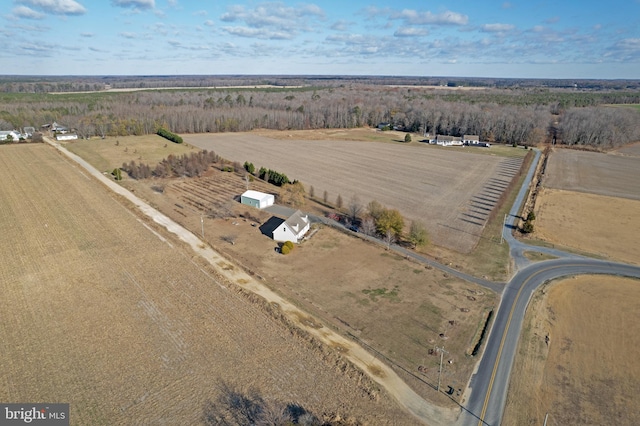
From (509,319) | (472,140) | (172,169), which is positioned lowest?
(509,319)

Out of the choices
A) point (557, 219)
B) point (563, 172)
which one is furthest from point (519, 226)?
point (563, 172)

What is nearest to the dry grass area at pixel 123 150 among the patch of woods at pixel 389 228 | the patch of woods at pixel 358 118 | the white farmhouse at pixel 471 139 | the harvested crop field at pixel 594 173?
the patch of woods at pixel 358 118

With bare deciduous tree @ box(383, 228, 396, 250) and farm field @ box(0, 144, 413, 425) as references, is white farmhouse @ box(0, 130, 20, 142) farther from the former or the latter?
bare deciduous tree @ box(383, 228, 396, 250)

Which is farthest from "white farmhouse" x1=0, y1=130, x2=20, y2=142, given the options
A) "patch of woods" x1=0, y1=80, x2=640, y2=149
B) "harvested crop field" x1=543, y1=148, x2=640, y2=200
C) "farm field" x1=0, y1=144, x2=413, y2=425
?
"harvested crop field" x1=543, y1=148, x2=640, y2=200

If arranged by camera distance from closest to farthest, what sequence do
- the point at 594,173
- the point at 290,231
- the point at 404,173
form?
the point at 290,231 < the point at 404,173 < the point at 594,173

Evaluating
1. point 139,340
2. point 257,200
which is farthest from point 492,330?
point 257,200

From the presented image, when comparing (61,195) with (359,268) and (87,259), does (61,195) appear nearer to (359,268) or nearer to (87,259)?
(87,259)

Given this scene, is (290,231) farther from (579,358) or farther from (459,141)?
(459,141)
